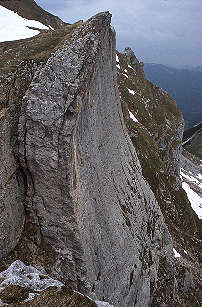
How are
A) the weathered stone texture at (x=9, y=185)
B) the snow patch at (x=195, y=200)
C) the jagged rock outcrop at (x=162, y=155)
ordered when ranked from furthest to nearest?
the snow patch at (x=195, y=200), the jagged rock outcrop at (x=162, y=155), the weathered stone texture at (x=9, y=185)

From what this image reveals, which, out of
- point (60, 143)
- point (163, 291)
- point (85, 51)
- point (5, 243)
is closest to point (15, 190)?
point (5, 243)

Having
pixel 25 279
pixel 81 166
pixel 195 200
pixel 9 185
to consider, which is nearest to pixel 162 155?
pixel 195 200

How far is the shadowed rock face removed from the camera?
57.1 ft

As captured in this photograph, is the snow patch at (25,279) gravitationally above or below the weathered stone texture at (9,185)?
below

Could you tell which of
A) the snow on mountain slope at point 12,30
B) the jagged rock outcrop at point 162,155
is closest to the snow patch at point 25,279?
the jagged rock outcrop at point 162,155

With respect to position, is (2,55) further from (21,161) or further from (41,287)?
(41,287)

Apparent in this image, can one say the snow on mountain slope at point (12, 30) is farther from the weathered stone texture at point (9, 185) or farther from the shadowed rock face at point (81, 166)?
the weathered stone texture at point (9, 185)

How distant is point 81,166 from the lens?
1984cm

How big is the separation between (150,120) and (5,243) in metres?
70.8

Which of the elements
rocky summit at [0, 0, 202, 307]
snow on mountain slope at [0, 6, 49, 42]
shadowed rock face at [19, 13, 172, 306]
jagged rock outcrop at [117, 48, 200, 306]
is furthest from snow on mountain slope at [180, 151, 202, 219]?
snow on mountain slope at [0, 6, 49, 42]

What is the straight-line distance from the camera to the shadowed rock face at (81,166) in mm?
17391

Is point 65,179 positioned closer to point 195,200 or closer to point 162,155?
point 162,155

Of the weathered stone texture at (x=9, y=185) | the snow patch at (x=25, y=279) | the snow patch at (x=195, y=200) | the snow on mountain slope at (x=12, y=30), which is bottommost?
the snow patch at (x=195, y=200)

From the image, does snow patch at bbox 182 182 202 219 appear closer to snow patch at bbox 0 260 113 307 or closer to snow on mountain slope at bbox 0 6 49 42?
snow on mountain slope at bbox 0 6 49 42
